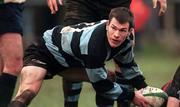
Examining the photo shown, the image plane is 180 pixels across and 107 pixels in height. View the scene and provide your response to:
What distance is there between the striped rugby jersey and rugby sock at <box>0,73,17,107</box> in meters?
0.44

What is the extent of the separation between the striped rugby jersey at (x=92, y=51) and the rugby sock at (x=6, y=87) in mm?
438

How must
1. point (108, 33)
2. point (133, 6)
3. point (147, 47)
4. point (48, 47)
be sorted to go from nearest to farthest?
point (108, 33) < point (48, 47) < point (133, 6) < point (147, 47)

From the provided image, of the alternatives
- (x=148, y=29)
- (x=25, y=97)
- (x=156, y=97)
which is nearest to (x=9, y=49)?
(x=25, y=97)

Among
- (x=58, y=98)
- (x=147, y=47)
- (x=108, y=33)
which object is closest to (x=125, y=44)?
(x=108, y=33)

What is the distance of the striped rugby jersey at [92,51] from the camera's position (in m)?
7.36

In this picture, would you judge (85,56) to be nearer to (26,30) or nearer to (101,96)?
(101,96)

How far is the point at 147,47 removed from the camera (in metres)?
20.8

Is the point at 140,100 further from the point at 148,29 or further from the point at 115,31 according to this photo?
the point at 148,29

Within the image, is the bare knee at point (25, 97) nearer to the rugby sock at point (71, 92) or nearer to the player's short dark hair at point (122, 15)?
the rugby sock at point (71, 92)

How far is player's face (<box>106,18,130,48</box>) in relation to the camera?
24.0 feet

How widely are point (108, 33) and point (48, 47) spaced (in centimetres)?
71

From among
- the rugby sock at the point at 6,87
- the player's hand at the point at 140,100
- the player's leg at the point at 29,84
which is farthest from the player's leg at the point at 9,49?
the player's hand at the point at 140,100

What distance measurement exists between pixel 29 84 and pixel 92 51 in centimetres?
66

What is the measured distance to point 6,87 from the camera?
25.3ft
